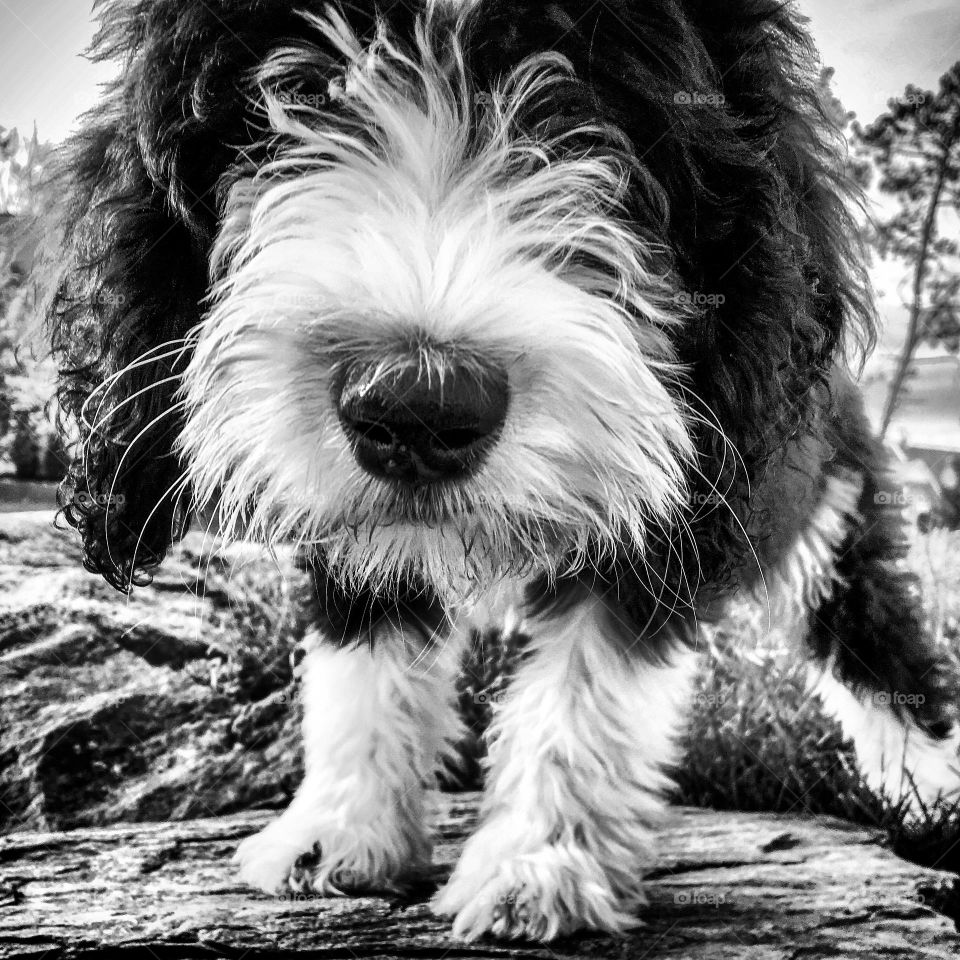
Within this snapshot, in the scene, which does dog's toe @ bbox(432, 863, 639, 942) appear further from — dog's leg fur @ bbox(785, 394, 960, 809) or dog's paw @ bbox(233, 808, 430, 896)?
dog's leg fur @ bbox(785, 394, 960, 809)

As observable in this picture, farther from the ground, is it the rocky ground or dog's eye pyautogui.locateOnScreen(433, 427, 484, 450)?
dog's eye pyautogui.locateOnScreen(433, 427, 484, 450)

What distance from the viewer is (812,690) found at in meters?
3.80

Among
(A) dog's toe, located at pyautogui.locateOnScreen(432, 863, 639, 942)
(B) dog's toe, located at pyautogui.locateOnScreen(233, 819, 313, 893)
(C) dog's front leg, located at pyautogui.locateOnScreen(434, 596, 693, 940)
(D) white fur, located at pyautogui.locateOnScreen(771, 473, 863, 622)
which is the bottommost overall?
(B) dog's toe, located at pyautogui.locateOnScreen(233, 819, 313, 893)

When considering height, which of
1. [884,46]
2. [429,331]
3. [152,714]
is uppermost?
[884,46]

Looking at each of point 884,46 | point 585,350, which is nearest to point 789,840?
point 585,350

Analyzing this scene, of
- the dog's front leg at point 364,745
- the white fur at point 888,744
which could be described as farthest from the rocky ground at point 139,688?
the white fur at point 888,744

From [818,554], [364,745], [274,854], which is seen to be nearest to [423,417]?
[364,745]

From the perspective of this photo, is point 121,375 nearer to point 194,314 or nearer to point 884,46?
point 194,314

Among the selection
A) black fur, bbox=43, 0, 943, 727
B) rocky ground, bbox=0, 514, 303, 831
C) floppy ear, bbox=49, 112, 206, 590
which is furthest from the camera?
rocky ground, bbox=0, 514, 303, 831

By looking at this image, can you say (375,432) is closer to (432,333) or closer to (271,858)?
(432,333)

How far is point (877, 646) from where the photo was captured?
3697 mm

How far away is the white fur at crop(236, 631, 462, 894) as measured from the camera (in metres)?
2.59

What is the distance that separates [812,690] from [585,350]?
251 cm

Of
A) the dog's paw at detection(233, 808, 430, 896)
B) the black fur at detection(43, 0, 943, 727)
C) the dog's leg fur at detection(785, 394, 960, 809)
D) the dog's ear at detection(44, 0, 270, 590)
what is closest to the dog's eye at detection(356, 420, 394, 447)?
the dog's ear at detection(44, 0, 270, 590)
